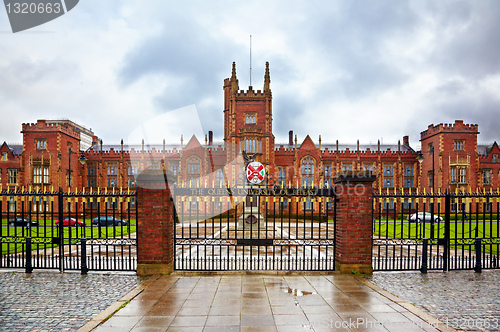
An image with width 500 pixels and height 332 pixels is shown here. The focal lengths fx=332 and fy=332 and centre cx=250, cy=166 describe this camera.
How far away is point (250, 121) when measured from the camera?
44.3 m

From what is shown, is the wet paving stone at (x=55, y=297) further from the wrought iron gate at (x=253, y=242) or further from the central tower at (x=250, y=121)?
the central tower at (x=250, y=121)

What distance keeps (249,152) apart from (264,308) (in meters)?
38.3

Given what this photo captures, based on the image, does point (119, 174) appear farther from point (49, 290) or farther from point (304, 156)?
point (49, 290)

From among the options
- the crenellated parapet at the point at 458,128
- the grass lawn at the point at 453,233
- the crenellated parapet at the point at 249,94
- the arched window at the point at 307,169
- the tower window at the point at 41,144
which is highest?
the crenellated parapet at the point at 249,94

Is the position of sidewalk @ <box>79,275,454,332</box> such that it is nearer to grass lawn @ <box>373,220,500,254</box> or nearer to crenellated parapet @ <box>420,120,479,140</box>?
grass lawn @ <box>373,220,500,254</box>

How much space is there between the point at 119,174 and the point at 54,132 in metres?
10.1

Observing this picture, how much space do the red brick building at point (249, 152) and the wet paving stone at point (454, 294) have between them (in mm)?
31244

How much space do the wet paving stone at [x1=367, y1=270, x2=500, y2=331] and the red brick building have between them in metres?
31.2

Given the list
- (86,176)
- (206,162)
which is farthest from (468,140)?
(86,176)

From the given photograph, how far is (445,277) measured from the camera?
8344 mm

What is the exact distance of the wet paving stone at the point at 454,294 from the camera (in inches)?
217

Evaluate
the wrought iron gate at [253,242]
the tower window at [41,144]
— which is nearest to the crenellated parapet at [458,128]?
the wrought iron gate at [253,242]

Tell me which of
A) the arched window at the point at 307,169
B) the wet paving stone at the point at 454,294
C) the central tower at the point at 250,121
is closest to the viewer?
the wet paving stone at the point at 454,294

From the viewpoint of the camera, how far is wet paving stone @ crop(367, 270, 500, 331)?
550 centimetres
